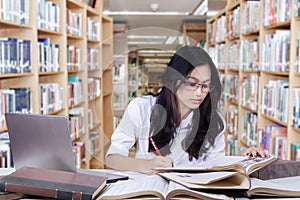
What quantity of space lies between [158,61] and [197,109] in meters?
0.32

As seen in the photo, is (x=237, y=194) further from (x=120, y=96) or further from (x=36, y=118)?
(x=120, y=96)

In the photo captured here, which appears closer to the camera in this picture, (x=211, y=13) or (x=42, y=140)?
(x=42, y=140)

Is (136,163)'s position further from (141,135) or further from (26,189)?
(26,189)

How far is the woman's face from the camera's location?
1597 millimetres

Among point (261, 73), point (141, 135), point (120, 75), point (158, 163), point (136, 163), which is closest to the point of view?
point (158, 163)

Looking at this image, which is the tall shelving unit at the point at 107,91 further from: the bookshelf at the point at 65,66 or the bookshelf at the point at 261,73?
the bookshelf at the point at 261,73

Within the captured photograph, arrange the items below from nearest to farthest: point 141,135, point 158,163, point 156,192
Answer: point 156,192 < point 158,163 < point 141,135

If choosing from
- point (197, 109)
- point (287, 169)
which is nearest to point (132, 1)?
point (197, 109)

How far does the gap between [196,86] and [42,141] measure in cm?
70

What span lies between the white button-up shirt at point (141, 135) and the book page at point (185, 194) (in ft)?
2.24

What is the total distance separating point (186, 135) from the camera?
1707mm

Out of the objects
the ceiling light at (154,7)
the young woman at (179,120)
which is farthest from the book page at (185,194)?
the ceiling light at (154,7)

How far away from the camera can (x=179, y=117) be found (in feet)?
5.59

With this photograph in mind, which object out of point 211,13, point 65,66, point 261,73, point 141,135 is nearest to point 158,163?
point 141,135
